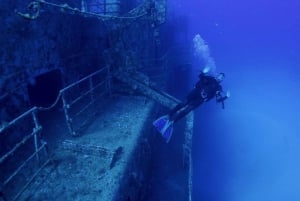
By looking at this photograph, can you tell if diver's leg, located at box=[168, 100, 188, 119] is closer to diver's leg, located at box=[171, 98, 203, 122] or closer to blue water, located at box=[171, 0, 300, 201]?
diver's leg, located at box=[171, 98, 203, 122]

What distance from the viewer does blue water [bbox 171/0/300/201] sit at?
11.2m

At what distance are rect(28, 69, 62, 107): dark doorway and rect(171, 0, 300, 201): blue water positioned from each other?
5.65 metres

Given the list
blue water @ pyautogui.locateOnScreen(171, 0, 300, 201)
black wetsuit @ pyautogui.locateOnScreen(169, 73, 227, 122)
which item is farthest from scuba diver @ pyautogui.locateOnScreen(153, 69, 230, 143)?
blue water @ pyautogui.locateOnScreen(171, 0, 300, 201)

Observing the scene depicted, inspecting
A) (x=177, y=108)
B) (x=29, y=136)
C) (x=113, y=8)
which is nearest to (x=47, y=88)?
(x=29, y=136)

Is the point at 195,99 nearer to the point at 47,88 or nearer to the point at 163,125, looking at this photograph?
the point at 163,125

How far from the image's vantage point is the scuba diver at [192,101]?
686 centimetres

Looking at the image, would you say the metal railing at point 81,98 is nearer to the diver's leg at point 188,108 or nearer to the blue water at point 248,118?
the diver's leg at point 188,108

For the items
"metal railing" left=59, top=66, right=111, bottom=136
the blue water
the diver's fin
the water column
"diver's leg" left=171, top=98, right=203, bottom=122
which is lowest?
the blue water

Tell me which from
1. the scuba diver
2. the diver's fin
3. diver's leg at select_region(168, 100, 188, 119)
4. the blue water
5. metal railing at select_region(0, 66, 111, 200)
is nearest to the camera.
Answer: metal railing at select_region(0, 66, 111, 200)

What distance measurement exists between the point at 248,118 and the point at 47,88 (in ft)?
54.2

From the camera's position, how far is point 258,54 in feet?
235

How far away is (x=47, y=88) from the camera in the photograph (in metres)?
6.67

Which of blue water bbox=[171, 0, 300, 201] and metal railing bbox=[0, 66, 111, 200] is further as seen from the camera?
blue water bbox=[171, 0, 300, 201]

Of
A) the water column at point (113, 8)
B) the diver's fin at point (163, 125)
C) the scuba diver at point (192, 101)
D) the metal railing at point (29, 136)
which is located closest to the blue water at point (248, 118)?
the diver's fin at point (163, 125)
